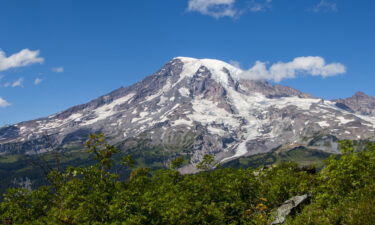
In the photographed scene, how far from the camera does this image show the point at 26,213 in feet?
116

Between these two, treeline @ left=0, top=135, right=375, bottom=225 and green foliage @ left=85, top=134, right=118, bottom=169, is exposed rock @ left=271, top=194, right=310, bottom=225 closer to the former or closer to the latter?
treeline @ left=0, top=135, right=375, bottom=225

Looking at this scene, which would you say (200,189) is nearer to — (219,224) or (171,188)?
(171,188)

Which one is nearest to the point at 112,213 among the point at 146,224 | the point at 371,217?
the point at 146,224

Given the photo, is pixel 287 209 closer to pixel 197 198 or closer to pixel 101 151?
pixel 197 198

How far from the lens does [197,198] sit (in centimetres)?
3453

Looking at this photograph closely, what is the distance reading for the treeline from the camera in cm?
2338

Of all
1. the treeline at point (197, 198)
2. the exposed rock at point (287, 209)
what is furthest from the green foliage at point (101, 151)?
the exposed rock at point (287, 209)

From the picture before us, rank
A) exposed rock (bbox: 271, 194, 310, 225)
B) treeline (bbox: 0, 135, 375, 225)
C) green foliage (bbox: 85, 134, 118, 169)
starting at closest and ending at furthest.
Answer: treeline (bbox: 0, 135, 375, 225), exposed rock (bbox: 271, 194, 310, 225), green foliage (bbox: 85, 134, 118, 169)

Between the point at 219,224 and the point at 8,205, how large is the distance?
76.2ft

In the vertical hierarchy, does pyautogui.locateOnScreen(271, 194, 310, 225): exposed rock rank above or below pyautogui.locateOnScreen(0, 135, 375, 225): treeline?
below

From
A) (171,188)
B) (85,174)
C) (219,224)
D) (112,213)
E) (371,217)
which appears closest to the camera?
(371,217)

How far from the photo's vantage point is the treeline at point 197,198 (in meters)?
23.4

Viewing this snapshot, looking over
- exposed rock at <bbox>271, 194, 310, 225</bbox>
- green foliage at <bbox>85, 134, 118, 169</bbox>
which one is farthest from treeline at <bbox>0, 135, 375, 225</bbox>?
exposed rock at <bbox>271, 194, 310, 225</bbox>

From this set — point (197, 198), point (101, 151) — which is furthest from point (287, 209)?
point (101, 151)
